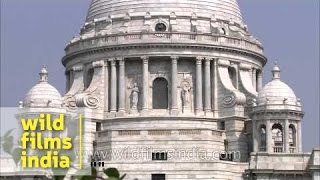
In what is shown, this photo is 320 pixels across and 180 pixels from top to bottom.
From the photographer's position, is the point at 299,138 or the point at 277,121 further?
the point at 299,138

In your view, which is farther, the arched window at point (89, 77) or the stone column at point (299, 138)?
the arched window at point (89, 77)

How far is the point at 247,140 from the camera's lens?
72062mm

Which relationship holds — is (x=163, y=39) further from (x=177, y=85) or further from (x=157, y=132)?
(x=157, y=132)

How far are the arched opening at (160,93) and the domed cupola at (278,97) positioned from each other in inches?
373

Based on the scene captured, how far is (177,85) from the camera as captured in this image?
75562 millimetres

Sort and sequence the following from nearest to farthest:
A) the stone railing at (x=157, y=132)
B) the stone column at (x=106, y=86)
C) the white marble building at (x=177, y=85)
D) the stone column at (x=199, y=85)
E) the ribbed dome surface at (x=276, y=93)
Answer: the stone railing at (x=157, y=132), the white marble building at (x=177, y=85), the ribbed dome surface at (x=276, y=93), the stone column at (x=199, y=85), the stone column at (x=106, y=86)

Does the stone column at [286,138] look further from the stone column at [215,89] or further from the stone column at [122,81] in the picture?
the stone column at [122,81]

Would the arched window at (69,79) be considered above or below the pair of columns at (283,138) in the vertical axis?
above

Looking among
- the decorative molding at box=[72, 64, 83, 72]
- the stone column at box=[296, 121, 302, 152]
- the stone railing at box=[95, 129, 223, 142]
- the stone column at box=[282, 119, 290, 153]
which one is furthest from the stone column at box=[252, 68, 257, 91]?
the decorative molding at box=[72, 64, 83, 72]

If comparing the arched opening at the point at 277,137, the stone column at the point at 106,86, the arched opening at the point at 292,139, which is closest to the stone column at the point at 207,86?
the arched opening at the point at 277,137

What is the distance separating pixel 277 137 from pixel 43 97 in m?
19.5

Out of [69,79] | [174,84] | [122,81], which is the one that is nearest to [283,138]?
[174,84]

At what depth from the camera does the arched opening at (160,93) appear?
249 ft

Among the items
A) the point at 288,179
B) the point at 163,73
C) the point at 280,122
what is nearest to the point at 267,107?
the point at 280,122
